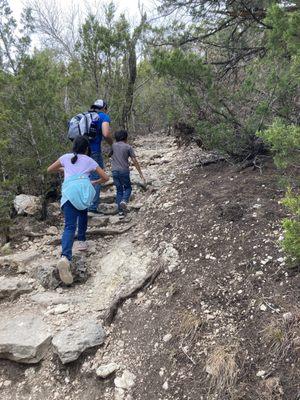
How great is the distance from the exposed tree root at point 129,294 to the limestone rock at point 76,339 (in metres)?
0.12

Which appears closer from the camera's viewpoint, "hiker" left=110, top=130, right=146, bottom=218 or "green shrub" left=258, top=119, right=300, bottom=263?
"green shrub" left=258, top=119, right=300, bottom=263

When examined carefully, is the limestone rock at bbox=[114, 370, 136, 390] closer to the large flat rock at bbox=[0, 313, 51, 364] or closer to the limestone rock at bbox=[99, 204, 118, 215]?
the large flat rock at bbox=[0, 313, 51, 364]

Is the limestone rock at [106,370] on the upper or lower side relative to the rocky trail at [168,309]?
lower

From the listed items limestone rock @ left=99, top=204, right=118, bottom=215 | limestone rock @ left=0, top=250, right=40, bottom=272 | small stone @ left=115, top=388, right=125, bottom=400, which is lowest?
small stone @ left=115, top=388, right=125, bottom=400

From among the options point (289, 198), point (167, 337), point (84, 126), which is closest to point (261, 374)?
point (167, 337)

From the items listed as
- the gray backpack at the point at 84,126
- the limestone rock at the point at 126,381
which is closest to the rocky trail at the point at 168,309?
the limestone rock at the point at 126,381

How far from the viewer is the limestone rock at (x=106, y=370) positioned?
339 centimetres

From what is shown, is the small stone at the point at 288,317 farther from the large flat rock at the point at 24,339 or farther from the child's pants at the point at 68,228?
the child's pants at the point at 68,228

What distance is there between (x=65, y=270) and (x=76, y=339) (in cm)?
102

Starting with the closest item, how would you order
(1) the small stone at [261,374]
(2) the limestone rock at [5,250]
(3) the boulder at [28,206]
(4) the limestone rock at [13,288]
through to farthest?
(1) the small stone at [261,374] → (4) the limestone rock at [13,288] → (2) the limestone rock at [5,250] → (3) the boulder at [28,206]

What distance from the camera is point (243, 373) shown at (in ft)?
9.52

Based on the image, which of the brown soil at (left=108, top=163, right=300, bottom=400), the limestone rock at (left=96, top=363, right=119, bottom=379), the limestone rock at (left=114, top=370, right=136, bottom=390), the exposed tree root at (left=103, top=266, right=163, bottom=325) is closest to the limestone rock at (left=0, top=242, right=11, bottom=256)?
the brown soil at (left=108, top=163, right=300, bottom=400)

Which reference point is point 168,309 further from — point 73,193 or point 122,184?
point 122,184

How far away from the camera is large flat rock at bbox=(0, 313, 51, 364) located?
374 cm
